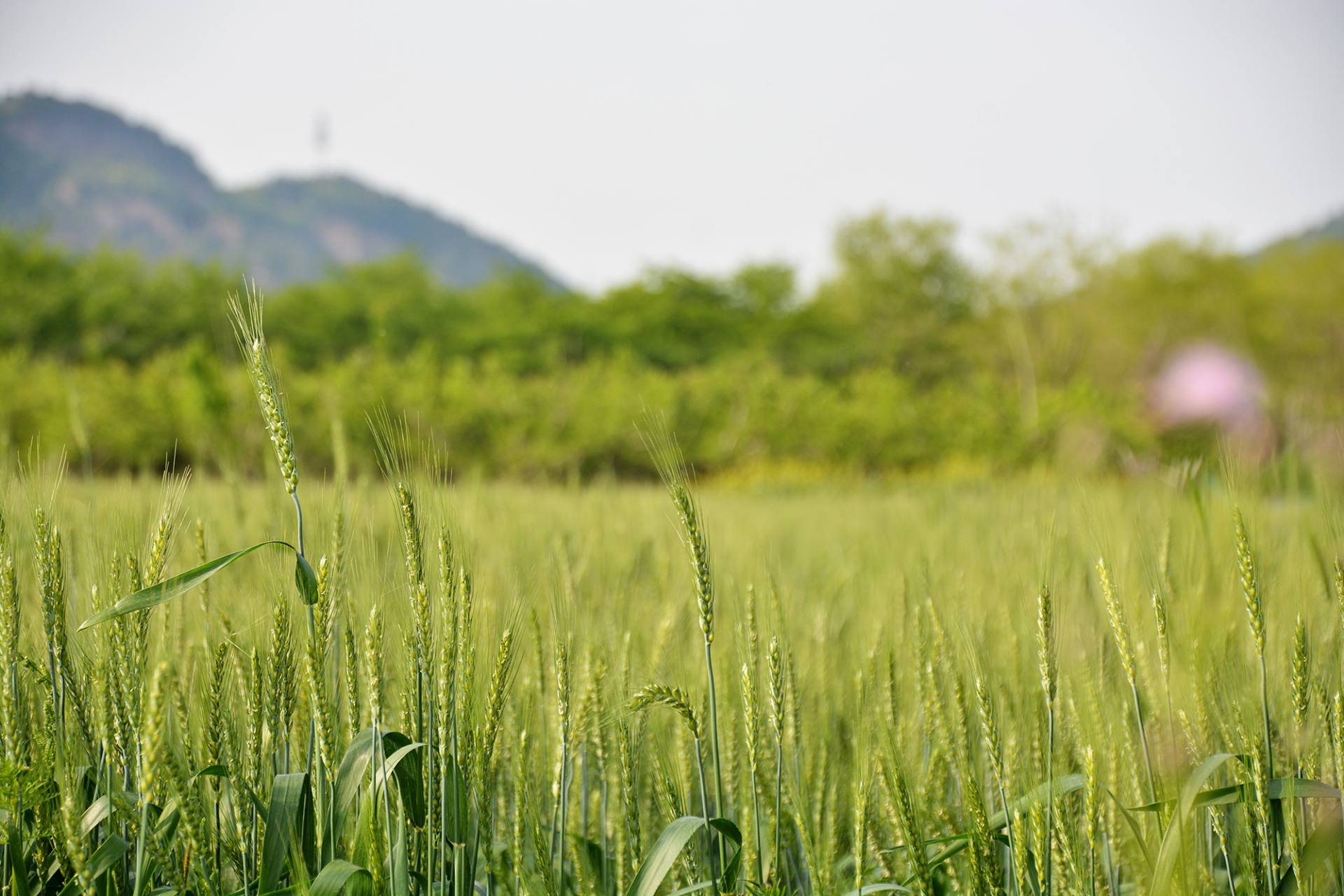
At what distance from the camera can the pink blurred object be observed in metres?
13.0

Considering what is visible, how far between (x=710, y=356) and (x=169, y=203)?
161m

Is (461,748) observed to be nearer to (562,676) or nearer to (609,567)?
(562,676)

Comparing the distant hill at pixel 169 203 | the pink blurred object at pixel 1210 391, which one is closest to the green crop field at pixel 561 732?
the pink blurred object at pixel 1210 391

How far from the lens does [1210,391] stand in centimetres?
1858

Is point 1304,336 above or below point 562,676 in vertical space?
above

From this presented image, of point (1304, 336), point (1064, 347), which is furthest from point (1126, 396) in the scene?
point (1304, 336)

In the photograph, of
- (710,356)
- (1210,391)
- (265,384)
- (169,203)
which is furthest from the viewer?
(169,203)

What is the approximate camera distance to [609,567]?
3201 mm

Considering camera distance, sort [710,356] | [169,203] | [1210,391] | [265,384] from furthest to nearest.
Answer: [169,203]
[710,356]
[1210,391]
[265,384]

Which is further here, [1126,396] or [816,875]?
[1126,396]

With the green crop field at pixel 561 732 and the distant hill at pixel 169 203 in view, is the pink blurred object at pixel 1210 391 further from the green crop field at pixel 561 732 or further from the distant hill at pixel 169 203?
the distant hill at pixel 169 203

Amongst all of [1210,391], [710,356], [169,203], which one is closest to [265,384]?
[1210,391]

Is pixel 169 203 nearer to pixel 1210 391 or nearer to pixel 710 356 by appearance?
pixel 710 356

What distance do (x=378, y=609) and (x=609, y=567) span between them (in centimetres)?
221
